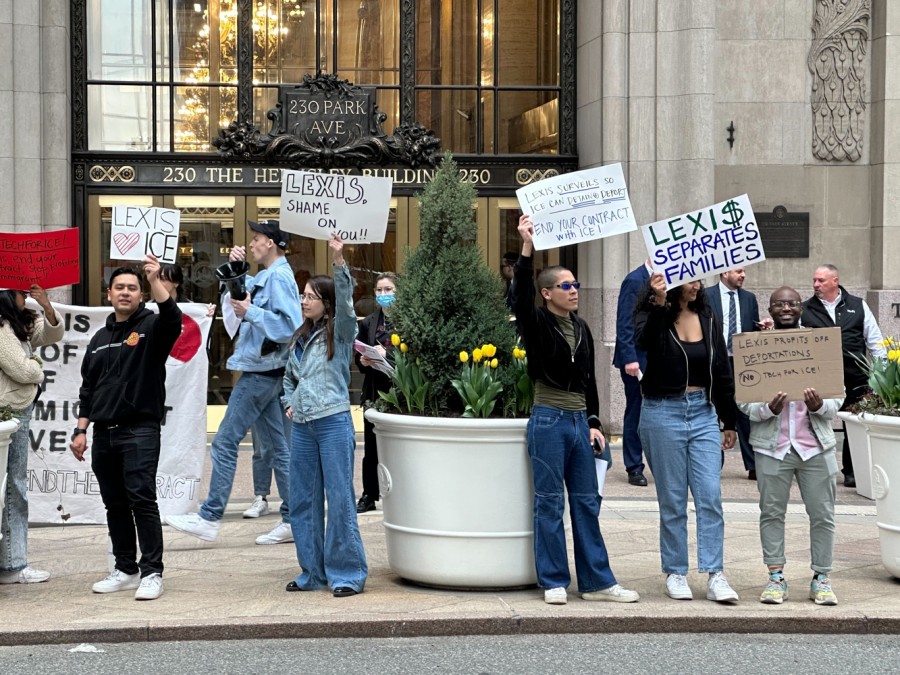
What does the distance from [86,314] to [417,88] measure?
648 cm

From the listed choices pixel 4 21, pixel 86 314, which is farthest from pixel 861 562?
pixel 4 21

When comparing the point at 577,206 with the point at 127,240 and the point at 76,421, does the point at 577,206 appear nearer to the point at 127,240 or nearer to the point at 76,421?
the point at 127,240

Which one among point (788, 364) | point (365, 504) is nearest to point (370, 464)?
point (365, 504)

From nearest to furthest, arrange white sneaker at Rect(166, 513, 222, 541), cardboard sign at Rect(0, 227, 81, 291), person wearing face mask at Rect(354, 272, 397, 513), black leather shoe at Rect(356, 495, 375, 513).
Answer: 1. cardboard sign at Rect(0, 227, 81, 291)
2. white sneaker at Rect(166, 513, 222, 541)
3. person wearing face mask at Rect(354, 272, 397, 513)
4. black leather shoe at Rect(356, 495, 375, 513)

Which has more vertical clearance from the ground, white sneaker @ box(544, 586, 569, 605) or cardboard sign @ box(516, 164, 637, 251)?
cardboard sign @ box(516, 164, 637, 251)

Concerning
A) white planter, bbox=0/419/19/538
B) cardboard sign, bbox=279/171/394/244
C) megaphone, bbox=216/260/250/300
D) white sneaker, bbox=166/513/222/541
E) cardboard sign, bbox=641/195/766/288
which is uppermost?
cardboard sign, bbox=279/171/394/244

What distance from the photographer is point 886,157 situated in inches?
563

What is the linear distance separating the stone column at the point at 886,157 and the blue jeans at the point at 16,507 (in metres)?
9.59

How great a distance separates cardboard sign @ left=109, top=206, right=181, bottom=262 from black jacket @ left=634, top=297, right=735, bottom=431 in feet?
9.74

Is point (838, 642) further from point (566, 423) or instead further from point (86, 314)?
point (86, 314)

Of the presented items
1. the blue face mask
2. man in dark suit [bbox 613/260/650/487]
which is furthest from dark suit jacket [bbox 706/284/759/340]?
the blue face mask

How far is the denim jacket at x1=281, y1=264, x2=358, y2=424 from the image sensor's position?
288 inches

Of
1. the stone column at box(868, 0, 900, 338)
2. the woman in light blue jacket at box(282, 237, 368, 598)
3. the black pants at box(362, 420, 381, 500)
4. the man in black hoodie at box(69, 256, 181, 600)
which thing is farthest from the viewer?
the stone column at box(868, 0, 900, 338)

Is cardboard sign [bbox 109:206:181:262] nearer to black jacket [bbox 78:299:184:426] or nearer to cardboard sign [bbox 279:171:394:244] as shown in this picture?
black jacket [bbox 78:299:184:426]
